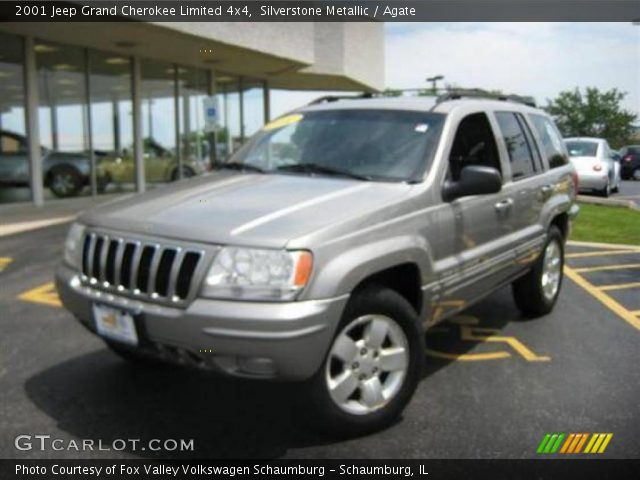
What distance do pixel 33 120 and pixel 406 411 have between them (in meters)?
11.7

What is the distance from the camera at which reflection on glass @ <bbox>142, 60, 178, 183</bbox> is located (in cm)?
1673

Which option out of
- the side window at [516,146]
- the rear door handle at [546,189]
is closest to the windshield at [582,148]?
the rear door handle at [546,189]

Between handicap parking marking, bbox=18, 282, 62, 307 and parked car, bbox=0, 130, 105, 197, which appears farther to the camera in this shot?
parked car, bbox=0, 130, 105, 197

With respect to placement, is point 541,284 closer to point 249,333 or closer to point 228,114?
point 249,333

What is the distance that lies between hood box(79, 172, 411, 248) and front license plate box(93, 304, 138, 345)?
412 millimetres

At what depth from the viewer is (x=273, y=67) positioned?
19.1 metres

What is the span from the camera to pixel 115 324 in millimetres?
3281

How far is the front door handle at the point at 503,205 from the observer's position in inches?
179

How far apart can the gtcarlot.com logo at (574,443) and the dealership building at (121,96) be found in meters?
10.1

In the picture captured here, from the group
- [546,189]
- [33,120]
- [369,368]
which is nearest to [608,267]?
[546,189]

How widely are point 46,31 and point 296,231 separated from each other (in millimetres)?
11200

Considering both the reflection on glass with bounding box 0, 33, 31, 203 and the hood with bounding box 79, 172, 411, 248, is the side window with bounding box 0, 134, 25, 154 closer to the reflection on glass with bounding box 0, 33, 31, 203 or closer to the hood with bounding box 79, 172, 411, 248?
the reflection on glass with bounding box 0, 33, 31, 203

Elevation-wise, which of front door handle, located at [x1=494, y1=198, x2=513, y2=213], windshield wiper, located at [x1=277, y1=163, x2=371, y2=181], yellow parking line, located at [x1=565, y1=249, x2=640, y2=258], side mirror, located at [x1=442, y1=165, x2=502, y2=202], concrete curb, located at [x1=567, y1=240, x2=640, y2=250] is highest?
windshield wiper, located at [x1=277, y1=163, x2=371, y2=181]

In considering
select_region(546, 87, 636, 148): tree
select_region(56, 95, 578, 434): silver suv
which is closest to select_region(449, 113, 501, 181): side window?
select_region(56, 95, 578, 434): silver suv
